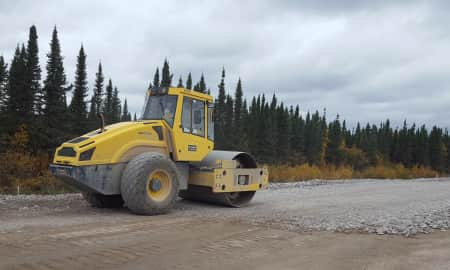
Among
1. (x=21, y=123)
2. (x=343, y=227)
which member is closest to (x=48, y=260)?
(x=343, y=227)

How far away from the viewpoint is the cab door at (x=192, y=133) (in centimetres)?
997

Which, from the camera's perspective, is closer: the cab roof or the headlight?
the headlight

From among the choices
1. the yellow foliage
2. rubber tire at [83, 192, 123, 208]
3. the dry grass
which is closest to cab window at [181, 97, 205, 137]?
rubber tire at [83, 192, 123, 208]

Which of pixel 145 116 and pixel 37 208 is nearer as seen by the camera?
pixel 37 208

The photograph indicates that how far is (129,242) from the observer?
19.9 feet

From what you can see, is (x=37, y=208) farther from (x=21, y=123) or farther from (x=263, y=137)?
(x=263, y=137)

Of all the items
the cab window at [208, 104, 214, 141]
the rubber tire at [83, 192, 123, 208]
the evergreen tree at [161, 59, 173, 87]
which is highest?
the evergreen tree at [161, 59, 173, 87]

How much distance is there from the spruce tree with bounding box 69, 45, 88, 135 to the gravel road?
3723 cm

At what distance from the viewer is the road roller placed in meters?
8.46

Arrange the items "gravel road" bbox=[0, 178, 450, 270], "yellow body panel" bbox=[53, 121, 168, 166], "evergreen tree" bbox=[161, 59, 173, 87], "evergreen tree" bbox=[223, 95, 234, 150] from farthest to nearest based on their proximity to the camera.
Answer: "evergreen tree" bbox=[161, 59, 173, 87] < "evergreen tree" bbox=[223, 95, 234, 150] < "yellow body panel" bbox=[53, 121, 168, 166] < "gravel road" bbox=[0, 178, 450, 270]

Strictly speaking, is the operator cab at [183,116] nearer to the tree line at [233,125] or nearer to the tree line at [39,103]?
the tree line at [233,125]

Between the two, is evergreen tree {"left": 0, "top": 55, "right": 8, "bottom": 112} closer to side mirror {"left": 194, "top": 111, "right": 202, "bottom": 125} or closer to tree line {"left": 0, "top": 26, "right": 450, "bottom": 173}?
tree line {"left": 0, "top": 26, "right": 450, "bottom": 173}

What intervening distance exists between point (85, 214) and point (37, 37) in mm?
43515

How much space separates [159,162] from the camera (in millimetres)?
9016
